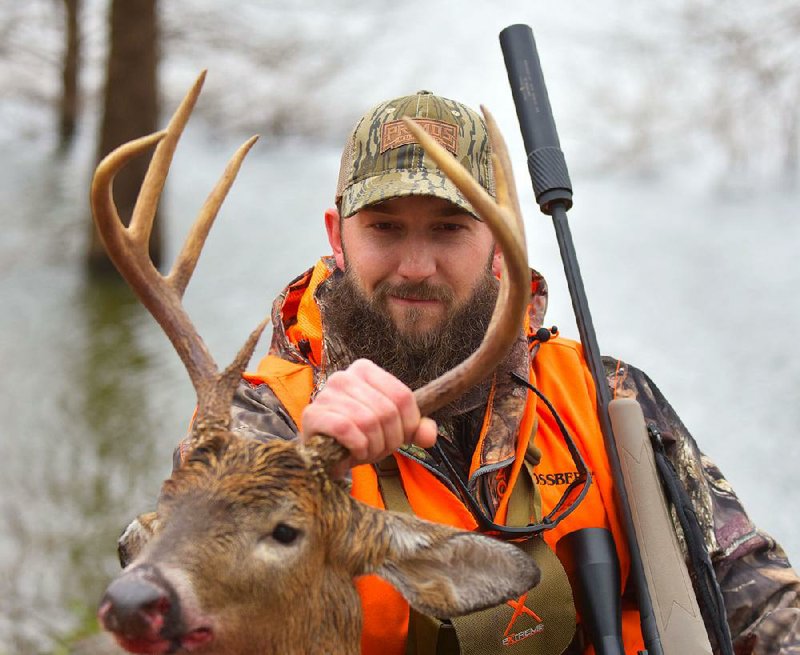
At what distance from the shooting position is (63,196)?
11000 mm

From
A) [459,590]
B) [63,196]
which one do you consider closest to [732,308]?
[459,590]

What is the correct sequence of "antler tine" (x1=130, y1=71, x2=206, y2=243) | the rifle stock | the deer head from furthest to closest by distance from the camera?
the rifle stock → "antler tine" (x1=130, y1=71, x2=206, y2=243) → the deer head

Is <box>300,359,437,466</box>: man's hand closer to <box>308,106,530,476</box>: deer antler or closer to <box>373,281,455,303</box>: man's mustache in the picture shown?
<box>308,106,530,476</box>: deer antler

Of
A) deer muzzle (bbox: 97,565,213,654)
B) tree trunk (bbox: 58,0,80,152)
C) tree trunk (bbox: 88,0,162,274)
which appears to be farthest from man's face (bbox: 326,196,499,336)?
tree trunk (bbox: 58,0,80,152)

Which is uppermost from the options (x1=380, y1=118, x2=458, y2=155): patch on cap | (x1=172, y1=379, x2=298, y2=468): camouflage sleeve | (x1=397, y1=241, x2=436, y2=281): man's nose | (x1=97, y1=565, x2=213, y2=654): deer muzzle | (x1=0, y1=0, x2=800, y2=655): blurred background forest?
(x1=0, y1=0, x2=800, y2=655): blurred background forest

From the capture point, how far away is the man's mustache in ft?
Result: 11.1

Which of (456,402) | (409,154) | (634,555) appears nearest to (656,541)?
(634,555)

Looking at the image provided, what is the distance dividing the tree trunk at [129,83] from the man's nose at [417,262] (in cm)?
596

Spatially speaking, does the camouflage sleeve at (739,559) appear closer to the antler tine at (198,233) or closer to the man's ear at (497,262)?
the man's ear at (497,262)

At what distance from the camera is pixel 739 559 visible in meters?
3.34

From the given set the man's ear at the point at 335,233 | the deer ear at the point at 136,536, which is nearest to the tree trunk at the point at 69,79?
the man's ear at the point at 335,233

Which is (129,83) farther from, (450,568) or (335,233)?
(450,568)

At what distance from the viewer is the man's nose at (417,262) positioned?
331 centimetres

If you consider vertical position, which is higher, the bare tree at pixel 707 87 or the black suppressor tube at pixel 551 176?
the bare tree at pixel 707 87
